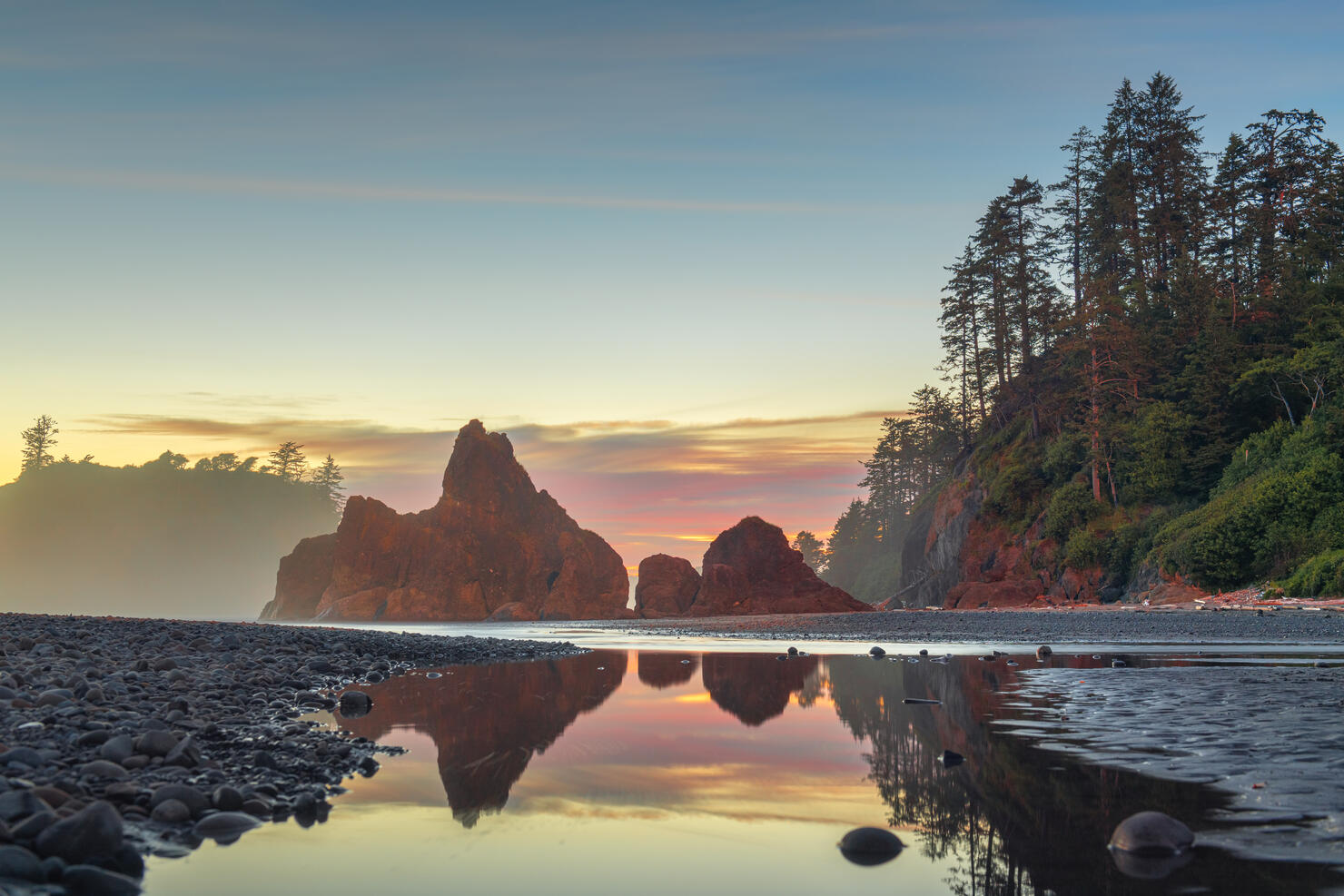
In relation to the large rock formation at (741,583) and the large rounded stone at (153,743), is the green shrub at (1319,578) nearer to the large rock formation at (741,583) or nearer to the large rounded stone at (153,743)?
the large rounded stone at (153,743)

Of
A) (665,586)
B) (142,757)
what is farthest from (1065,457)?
(142,757)

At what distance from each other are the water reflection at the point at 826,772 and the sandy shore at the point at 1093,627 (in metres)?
10.5

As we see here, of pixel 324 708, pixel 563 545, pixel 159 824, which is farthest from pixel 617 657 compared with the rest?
pixel 563 545

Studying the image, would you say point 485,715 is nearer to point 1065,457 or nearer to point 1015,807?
point 1015,807

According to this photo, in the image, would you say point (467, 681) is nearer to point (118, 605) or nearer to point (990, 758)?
point (990, 758)

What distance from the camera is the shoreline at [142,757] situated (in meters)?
4.48

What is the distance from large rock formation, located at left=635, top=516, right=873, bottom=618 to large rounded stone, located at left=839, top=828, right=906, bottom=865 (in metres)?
57.9

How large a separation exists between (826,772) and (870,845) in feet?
8.31

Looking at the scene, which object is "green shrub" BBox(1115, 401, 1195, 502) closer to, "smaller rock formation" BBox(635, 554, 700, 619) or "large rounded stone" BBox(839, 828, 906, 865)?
"smaller rock formation" BBox(635, 554, 700, 619)

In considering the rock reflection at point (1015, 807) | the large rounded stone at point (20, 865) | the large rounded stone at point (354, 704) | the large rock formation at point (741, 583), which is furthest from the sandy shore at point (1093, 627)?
the large rock formation at point (741, 583)

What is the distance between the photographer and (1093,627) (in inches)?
1072

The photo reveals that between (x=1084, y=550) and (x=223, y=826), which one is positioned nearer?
(x=223, y=826)

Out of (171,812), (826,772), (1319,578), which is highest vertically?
(1319,578)

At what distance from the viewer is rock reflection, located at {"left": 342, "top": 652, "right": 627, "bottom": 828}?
7262 millimetres
